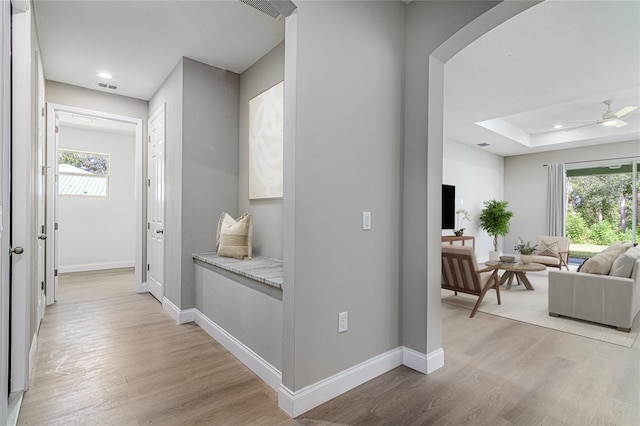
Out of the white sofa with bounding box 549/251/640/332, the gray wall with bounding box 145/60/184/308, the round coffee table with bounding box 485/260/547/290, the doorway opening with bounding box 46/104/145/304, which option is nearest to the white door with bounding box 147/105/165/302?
the gray wall with bounding box 145/60/184/308

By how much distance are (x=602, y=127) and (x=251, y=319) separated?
735 centimetres

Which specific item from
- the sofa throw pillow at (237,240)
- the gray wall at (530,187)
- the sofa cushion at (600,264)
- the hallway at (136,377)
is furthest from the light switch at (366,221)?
the gray wall at (530,187)

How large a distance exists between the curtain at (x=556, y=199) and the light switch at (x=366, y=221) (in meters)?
7.00

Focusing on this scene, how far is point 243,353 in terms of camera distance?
2.43 metres

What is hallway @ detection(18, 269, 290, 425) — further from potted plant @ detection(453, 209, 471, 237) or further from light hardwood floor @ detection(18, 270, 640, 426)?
potted plant @ detection(453, 209, 471, 237)

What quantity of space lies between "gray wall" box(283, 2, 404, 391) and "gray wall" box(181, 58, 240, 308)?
1795 mm

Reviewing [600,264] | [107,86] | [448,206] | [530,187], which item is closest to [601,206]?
[530,187]

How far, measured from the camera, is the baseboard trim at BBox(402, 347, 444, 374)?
7.43 feet

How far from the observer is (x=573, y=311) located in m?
3.44

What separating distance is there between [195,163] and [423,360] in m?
2.73

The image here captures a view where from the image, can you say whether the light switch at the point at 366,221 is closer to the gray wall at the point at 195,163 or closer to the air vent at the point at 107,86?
the gray wall at the point at 195,163

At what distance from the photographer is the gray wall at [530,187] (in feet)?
23.5

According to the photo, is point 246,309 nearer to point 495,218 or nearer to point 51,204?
point 51,204

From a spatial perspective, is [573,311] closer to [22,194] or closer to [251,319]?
[251,319]
